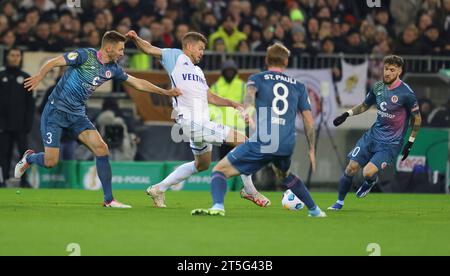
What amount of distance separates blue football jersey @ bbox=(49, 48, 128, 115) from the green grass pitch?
149 cm

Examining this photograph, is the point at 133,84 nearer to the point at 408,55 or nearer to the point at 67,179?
the point at 67,179

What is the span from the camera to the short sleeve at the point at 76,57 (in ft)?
48.7

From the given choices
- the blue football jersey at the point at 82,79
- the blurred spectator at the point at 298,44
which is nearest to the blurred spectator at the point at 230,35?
the blurred spectator at the point at 298,44

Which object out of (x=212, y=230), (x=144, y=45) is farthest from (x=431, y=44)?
(x=212, y=230)

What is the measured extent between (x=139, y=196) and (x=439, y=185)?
785 cm

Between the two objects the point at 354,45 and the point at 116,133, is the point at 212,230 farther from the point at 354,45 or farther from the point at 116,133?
the point at 354,45

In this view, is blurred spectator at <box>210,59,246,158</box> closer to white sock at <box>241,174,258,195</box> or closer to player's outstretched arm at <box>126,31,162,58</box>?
white sock at <box>241,174,258,195</box>

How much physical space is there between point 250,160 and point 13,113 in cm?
1004

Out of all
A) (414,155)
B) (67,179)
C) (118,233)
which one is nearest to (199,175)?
(67,179)

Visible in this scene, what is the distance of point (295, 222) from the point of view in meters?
13.1

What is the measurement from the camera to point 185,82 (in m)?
15.3

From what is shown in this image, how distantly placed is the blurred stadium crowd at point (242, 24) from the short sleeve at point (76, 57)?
7352 mm

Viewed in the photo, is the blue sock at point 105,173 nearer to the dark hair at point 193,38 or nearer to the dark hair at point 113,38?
the dark hair at point 113,38

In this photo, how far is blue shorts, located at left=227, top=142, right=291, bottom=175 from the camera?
43.2 ft
